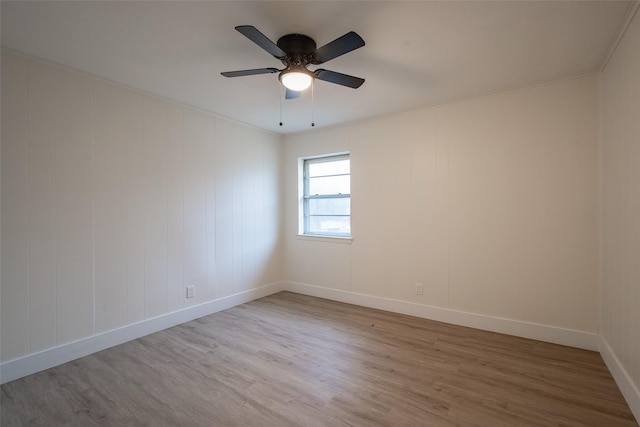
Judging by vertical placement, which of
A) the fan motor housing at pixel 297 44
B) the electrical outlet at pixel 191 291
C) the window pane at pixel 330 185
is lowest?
the electrical outlet at pixel 191 291

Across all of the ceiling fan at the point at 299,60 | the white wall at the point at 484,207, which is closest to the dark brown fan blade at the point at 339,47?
the ceiling fan at the point at 299,60

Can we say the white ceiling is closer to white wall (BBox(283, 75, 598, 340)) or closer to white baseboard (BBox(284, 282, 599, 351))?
white wall (BBox(283, 75, 598, 340))

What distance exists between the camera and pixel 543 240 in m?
2.80

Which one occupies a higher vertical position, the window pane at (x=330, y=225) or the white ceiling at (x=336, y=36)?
the white ceiling at (x=336, y=36)

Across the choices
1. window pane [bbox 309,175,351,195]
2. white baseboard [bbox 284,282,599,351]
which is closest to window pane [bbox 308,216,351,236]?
window pane [bbox 309,175,351,195]

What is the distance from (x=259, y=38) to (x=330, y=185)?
2.85 meters

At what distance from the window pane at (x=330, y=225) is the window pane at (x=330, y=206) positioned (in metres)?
0.08

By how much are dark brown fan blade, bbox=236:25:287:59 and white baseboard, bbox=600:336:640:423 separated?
3146 millimetres

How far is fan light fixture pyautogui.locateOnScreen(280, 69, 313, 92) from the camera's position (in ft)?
6.72

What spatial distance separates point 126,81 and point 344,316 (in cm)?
344

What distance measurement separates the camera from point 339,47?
1.80 meters

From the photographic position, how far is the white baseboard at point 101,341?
2.22m

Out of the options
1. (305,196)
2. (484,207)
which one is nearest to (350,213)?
(305,196)

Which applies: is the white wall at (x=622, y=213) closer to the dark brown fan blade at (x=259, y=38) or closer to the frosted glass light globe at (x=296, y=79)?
the frosted glass light globe at (x=296, y=79)
